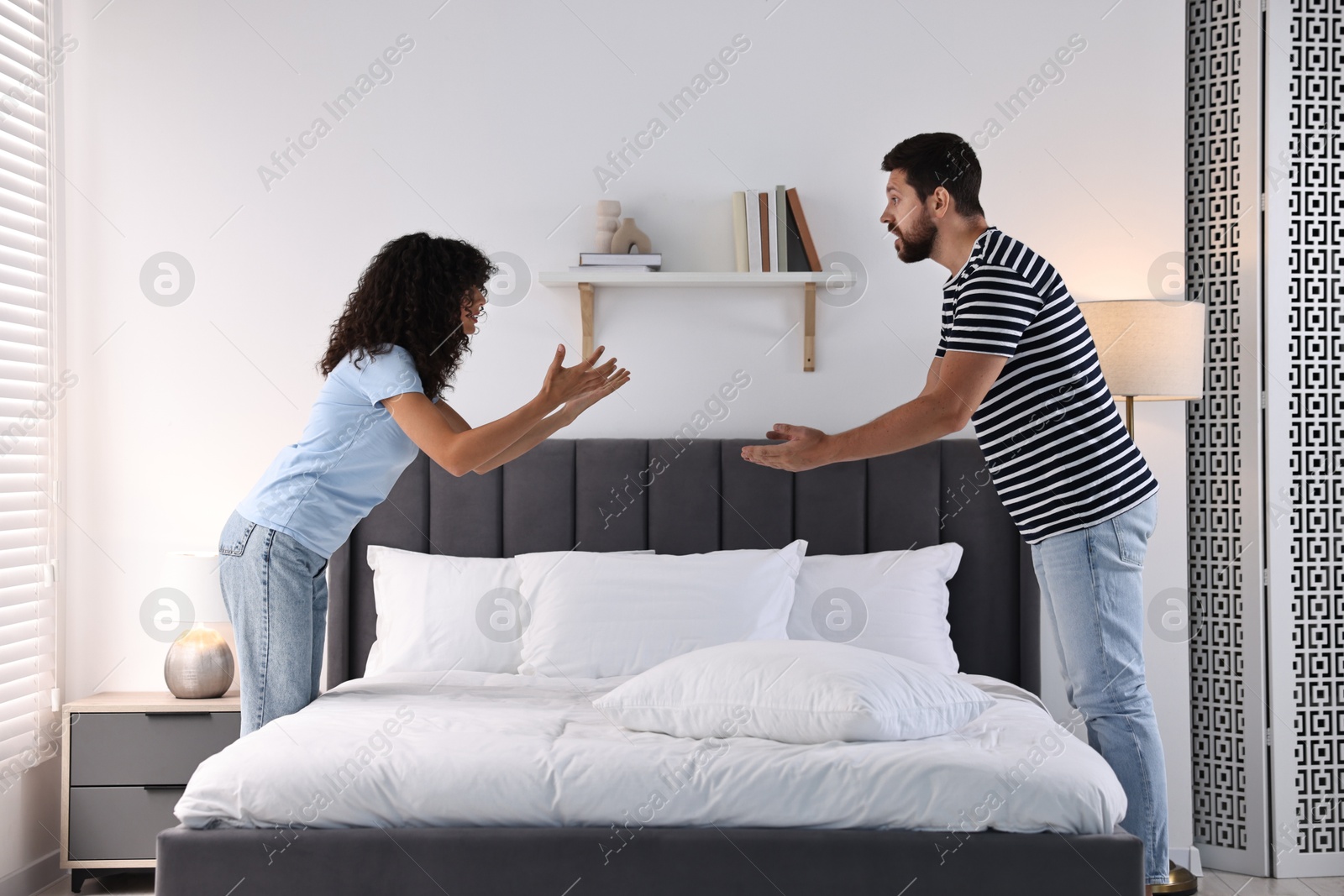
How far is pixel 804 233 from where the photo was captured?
3098mm

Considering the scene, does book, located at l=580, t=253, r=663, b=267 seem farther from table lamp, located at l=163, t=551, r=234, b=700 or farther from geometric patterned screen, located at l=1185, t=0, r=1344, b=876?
geometric patterned screen, located at l=1185, t=0, r=1344, b=876

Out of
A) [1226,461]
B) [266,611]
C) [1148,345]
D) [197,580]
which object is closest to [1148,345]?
[1148,345]

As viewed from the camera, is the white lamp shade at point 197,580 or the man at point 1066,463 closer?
the man at point 1066,463

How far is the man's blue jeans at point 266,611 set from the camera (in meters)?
2.17

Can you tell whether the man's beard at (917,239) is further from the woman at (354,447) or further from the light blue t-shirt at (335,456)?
the light blue t-shirt at (335,456)

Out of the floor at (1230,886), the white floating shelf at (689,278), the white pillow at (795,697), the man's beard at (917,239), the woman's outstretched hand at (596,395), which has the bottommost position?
the floor at (1230,886)

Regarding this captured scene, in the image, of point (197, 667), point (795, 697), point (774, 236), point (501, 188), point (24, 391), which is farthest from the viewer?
point (501, 188)

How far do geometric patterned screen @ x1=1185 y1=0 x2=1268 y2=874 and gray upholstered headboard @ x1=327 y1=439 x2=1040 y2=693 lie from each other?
0.65 meters

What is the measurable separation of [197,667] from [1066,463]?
7.72 feet

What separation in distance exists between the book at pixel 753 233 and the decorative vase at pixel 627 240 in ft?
1.02

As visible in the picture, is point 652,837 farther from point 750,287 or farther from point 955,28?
point 955,28

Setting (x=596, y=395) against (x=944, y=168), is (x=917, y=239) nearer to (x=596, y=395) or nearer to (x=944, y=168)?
(x=944, y=168)

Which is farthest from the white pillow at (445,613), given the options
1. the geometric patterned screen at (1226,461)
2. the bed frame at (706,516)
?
the geometric patterned screen at (1226,461)

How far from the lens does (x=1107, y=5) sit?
3.14m
